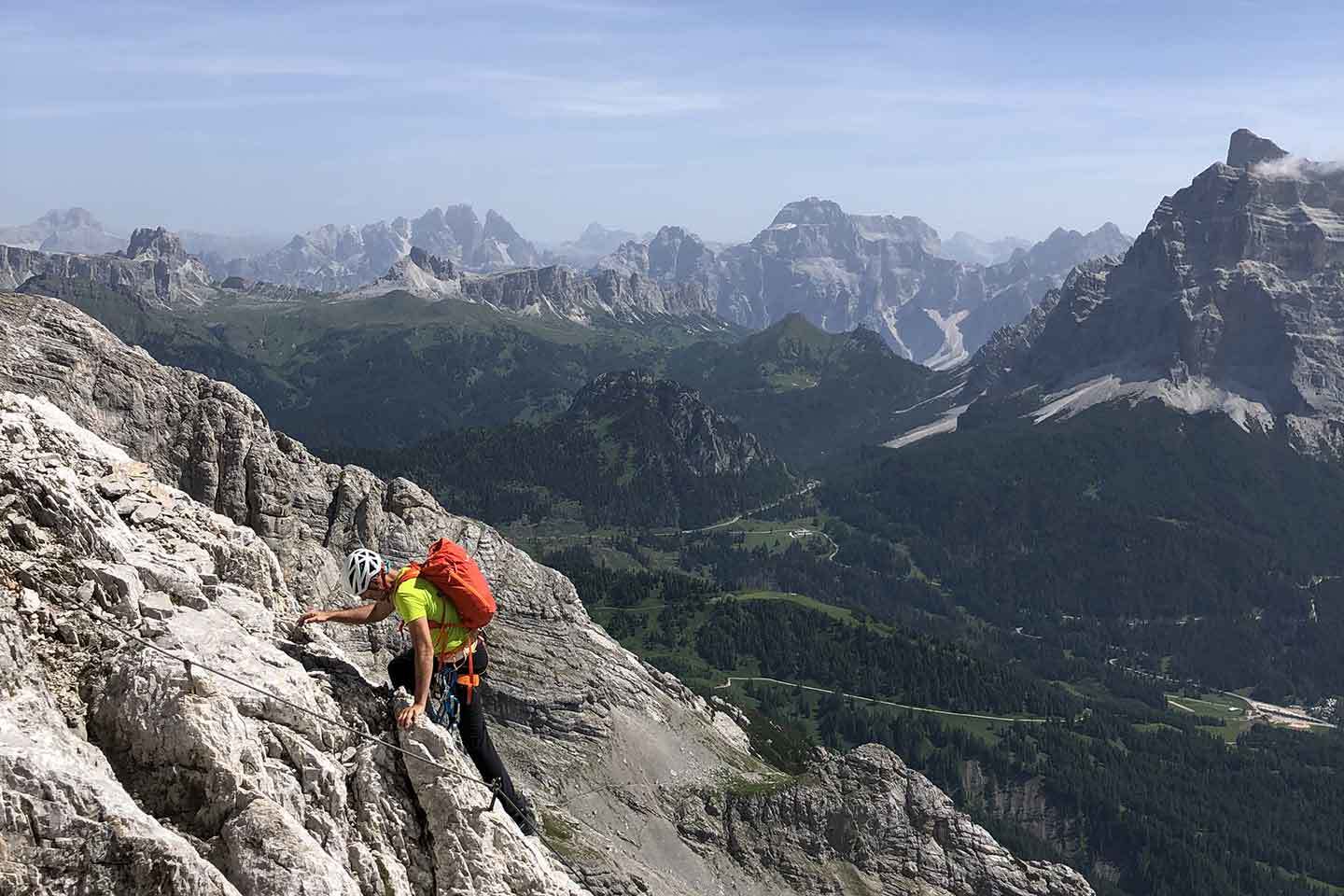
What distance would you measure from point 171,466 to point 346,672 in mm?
61828

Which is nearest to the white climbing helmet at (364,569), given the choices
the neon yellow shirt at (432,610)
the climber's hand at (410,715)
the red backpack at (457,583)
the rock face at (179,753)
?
the red backpack at (457,583)

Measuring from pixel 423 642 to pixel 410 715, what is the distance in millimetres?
1472

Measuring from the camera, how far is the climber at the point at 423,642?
21.9m

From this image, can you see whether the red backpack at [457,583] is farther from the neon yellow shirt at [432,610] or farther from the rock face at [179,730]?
the rock face at [179,730]

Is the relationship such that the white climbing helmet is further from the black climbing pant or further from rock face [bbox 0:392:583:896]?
rock face [bbox 0:392:583:896]

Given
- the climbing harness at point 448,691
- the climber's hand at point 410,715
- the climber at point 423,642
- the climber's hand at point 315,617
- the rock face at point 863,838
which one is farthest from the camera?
the rock face at point 863,838

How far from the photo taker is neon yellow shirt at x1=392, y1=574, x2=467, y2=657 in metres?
22.1

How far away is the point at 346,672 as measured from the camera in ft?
76.5

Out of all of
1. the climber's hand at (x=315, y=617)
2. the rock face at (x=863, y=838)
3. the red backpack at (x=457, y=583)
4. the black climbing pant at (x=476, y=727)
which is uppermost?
the red backpack at (x=457, y=583)

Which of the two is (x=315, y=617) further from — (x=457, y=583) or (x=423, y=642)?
(x=457, y=583)

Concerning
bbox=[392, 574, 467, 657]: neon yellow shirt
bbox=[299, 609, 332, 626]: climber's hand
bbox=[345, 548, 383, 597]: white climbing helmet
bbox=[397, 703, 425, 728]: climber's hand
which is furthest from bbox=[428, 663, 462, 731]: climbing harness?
bbox=[299, 609, 332, 626]: climber's hand

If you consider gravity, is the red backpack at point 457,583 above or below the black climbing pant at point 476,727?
above

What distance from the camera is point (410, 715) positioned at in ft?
71.2

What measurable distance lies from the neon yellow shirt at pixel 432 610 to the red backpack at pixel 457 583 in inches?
2.4
